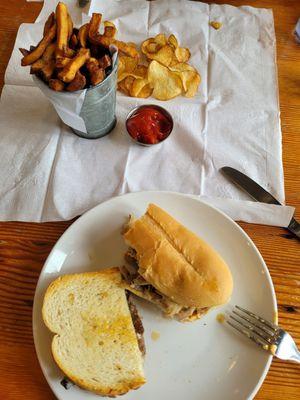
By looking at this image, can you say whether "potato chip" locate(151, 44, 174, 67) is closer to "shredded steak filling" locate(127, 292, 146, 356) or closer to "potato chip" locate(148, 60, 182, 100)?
"potato chip" locate(148, 60, 182, 100)

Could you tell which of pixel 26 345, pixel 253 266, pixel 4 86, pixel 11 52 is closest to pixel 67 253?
pixel 26 345

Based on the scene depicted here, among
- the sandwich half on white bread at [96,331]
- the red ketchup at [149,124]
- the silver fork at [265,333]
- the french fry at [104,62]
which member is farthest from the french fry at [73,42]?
the silver fork at [265,333]

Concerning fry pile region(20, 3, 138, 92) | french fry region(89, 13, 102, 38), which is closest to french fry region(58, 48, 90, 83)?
fry pile region(20, 3, 138, 92)

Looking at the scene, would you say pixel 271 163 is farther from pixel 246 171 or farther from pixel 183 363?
pixel 183 363

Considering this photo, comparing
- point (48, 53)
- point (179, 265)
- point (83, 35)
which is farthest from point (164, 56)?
point (179, 265)

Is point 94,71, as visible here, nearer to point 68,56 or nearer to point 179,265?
point 68,56
